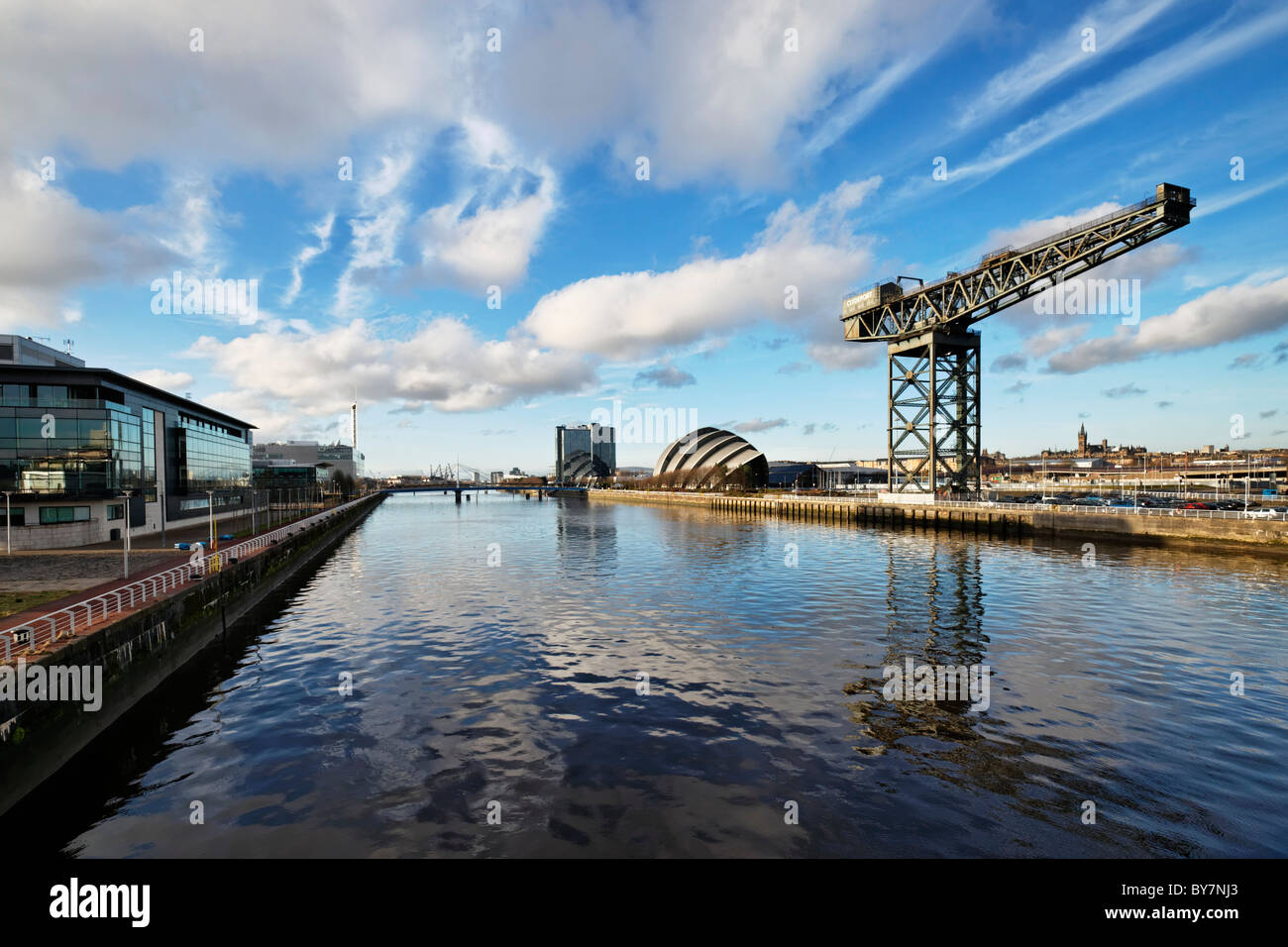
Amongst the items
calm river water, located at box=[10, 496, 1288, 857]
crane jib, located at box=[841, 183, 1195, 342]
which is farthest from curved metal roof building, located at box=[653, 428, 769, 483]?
calm river water, located at box=[10, 496, 1288, 857]

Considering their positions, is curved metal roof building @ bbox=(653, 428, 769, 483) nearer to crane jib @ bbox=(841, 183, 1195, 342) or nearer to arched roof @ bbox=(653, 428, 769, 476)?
arched roof @ bbox=(653, 428, 769, 476)

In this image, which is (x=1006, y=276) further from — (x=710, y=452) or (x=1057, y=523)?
(x=710, y=452)

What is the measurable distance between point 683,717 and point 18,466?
176ft

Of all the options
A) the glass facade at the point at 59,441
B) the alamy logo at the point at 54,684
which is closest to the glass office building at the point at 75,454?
the glass facade at the point at 59,441

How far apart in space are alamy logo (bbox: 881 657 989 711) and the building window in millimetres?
55568

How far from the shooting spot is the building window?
42438mm

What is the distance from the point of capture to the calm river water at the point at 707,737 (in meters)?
10.4

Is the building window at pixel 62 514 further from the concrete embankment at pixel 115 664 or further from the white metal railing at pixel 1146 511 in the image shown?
the white metal railing at pixel 1146 511

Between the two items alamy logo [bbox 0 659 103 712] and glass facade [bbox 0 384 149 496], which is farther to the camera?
glass facade [bbox 0 384 149 496]

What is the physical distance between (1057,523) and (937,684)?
51.3 meters
